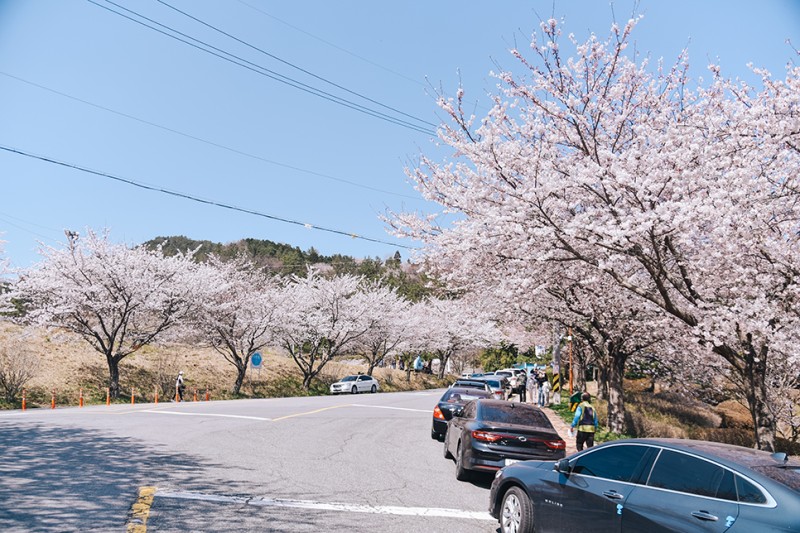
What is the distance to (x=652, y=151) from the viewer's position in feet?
34.8

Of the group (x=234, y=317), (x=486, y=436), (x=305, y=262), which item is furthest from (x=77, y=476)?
(x=305, y=262)

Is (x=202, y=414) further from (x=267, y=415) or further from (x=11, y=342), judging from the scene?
(x=11, y=342)

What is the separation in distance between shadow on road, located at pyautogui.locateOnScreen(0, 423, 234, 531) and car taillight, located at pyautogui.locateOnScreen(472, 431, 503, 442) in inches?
166

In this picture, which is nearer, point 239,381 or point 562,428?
point 562,428

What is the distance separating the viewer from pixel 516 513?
6520 millimetres

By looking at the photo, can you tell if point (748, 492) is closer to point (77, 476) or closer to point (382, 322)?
point (77, 476)

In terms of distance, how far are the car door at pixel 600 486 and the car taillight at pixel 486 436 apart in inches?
133

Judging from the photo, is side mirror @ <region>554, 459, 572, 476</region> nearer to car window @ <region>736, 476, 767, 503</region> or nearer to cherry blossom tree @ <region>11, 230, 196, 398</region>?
car window @ <region>736, 476, 767, 503</region>

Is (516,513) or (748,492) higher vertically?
(748,492)

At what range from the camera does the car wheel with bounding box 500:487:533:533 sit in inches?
247

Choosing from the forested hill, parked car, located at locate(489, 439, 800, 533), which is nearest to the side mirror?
parked car, located at locate(489, 439, 800, 533)

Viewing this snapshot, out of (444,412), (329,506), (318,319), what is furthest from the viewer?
(318,319)

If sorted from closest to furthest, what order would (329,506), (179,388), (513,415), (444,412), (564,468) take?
1. (564,468)
2. (329,506)
3. (513,415)
4. (444,412)
5. (179,388)

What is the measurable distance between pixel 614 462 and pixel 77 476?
717 centimetres
